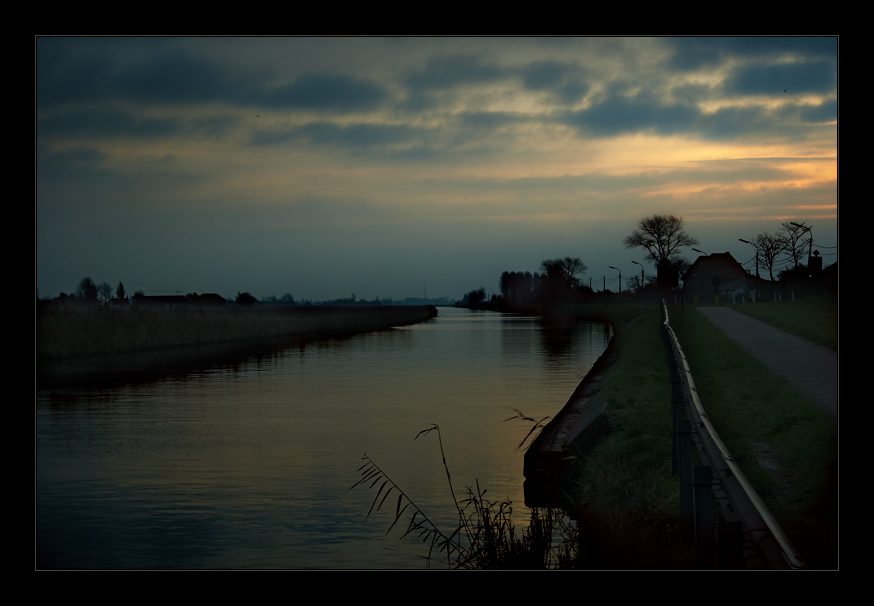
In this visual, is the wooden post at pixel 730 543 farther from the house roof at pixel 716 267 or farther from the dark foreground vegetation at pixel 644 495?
the house roof at pixel 716 267

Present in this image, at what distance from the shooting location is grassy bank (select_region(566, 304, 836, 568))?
289 inches

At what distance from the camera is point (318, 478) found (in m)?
13.1

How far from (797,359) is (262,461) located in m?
14.3

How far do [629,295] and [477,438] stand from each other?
97.1 metres

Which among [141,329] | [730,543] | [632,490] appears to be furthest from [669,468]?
[141,329]

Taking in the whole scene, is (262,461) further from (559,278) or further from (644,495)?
(559,278)

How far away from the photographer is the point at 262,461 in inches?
569

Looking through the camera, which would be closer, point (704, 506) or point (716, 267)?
point (704, 506)

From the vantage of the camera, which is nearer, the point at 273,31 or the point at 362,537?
the point at 273,31

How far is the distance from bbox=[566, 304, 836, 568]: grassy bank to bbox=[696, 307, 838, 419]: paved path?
516 mm

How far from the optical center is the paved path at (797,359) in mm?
14523
